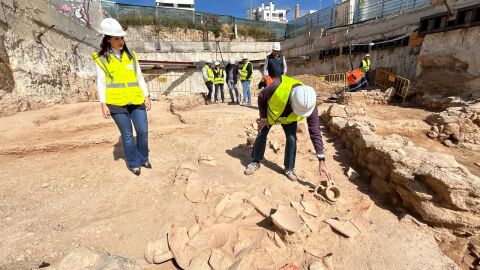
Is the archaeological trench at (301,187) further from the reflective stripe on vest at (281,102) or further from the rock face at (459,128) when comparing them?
the reflective stripe on vest at (281,102)

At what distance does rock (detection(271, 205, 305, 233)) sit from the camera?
216cm

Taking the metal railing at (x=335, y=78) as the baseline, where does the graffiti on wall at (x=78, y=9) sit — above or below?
above

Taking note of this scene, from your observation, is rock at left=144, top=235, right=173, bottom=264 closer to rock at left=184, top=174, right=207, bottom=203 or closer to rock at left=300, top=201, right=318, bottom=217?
rock at left=184, top=174, right=207, bottom=203

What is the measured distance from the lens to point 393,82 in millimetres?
9562

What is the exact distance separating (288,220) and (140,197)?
160cm

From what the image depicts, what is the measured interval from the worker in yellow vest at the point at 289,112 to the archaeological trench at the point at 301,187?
0.31 m

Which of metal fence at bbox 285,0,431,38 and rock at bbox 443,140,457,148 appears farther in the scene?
metal fence at bbox 285,0,431,38

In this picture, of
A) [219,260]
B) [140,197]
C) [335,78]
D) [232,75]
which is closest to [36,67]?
[232,75]

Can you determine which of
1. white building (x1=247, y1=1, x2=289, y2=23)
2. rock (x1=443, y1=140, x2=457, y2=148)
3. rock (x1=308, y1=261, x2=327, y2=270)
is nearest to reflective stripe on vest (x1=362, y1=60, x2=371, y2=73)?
rock (x1=443, y1=140, x2=457, y2=148)

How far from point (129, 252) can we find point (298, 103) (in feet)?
6.75

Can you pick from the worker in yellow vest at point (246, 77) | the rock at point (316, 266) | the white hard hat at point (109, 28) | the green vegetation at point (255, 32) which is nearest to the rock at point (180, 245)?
the rock at point (316, 266)

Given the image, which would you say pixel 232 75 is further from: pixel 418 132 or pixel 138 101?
pixel 138 101

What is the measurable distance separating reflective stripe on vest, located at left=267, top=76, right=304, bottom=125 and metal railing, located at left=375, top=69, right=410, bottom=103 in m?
7.41

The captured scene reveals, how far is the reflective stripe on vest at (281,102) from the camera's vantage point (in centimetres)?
289
